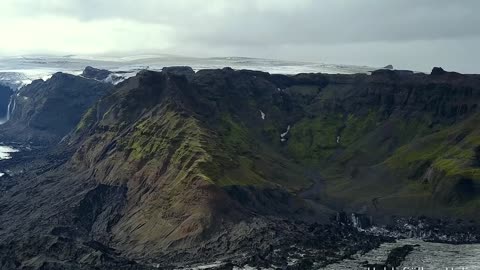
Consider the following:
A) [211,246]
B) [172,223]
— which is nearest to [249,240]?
[211,246]

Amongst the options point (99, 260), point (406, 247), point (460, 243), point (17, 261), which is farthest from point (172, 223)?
point (460, 243)

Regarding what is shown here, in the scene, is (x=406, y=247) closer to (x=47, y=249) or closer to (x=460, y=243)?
(x=460, y=243)

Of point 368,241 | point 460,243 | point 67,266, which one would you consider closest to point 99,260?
point 67,266

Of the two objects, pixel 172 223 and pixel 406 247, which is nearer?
pixel 406 247

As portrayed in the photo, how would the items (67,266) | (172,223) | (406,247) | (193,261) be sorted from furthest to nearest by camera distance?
1. (172,223)
2. (406,247)
3. (193,261)
4. (67,266)

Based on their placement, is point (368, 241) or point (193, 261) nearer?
point (193, 261)

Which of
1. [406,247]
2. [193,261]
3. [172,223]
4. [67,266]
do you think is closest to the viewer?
[67,266]

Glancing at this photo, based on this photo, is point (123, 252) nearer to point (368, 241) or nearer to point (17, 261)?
point (17, 261)
